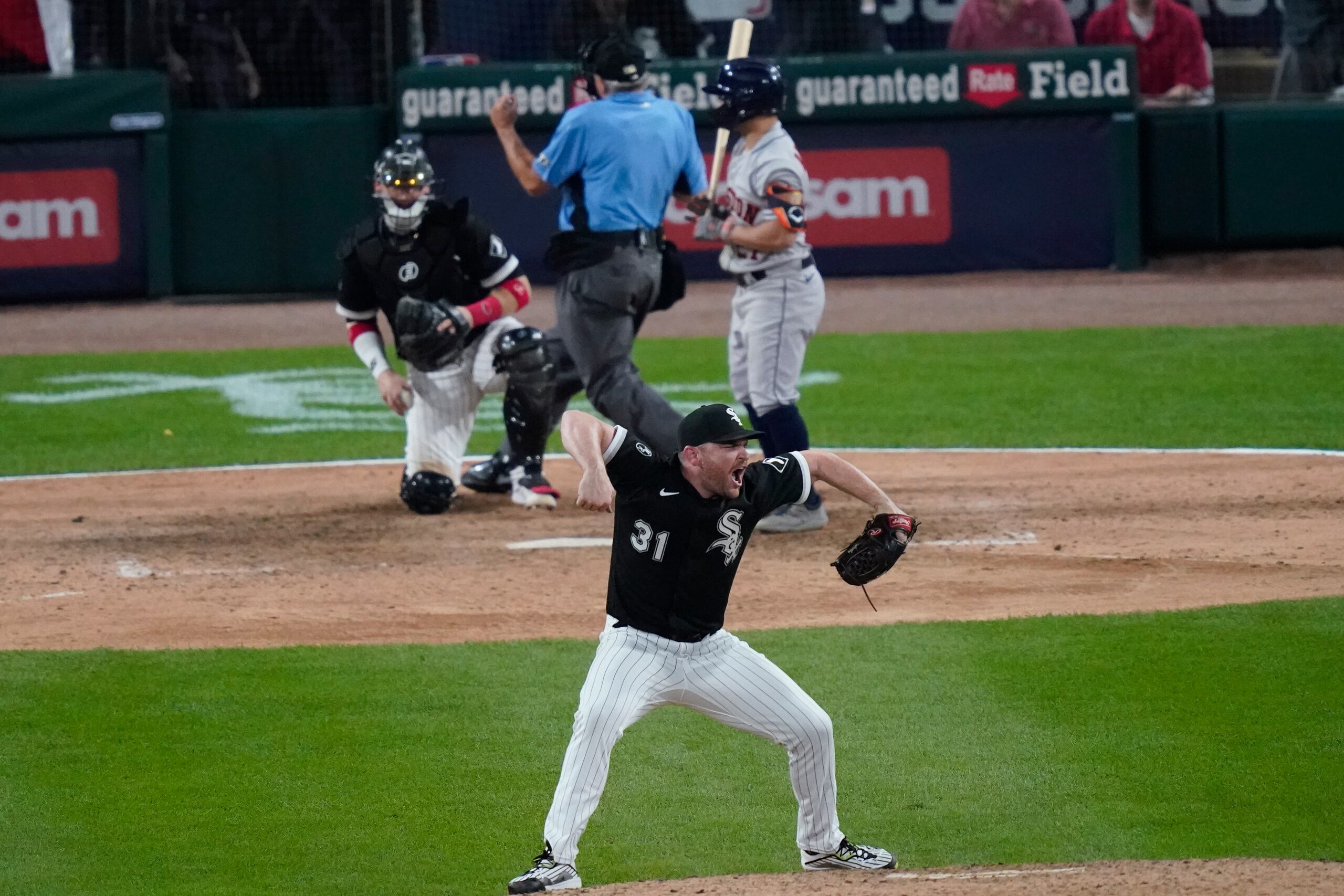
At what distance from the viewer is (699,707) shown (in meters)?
5.15

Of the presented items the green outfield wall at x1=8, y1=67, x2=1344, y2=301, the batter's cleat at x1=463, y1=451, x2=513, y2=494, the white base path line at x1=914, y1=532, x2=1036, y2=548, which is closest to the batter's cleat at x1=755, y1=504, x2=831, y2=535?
the white base path line at x1=914, y1=532, x2=1036, y2=548

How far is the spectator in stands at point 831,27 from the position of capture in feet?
56.0

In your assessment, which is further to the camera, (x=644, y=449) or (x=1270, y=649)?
(x=1270, y=649)

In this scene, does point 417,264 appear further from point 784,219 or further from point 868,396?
point 868,396

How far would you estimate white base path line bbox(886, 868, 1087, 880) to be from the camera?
487 centimetres

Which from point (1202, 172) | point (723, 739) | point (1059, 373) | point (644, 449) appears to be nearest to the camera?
point (644, 449)

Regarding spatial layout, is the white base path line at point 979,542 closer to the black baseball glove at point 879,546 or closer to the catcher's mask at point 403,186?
Answer: the catcher's mask at point 403,186

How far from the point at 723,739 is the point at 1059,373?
7508mm

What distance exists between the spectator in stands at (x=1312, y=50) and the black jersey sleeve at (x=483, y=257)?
9924mm

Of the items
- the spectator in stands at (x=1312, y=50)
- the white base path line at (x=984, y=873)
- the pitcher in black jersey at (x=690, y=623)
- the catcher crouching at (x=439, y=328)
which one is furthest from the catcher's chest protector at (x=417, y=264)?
the spectator in stands at (x=1312, y=50)

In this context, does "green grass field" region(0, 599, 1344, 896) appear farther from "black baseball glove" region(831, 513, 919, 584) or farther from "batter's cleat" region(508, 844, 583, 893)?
"black baseball glove" region(831, 513, 919, 584)

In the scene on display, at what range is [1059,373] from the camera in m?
13.4

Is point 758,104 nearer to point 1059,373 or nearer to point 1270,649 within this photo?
point 1270,649

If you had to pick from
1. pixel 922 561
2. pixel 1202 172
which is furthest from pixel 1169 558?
pixel 1202 172
